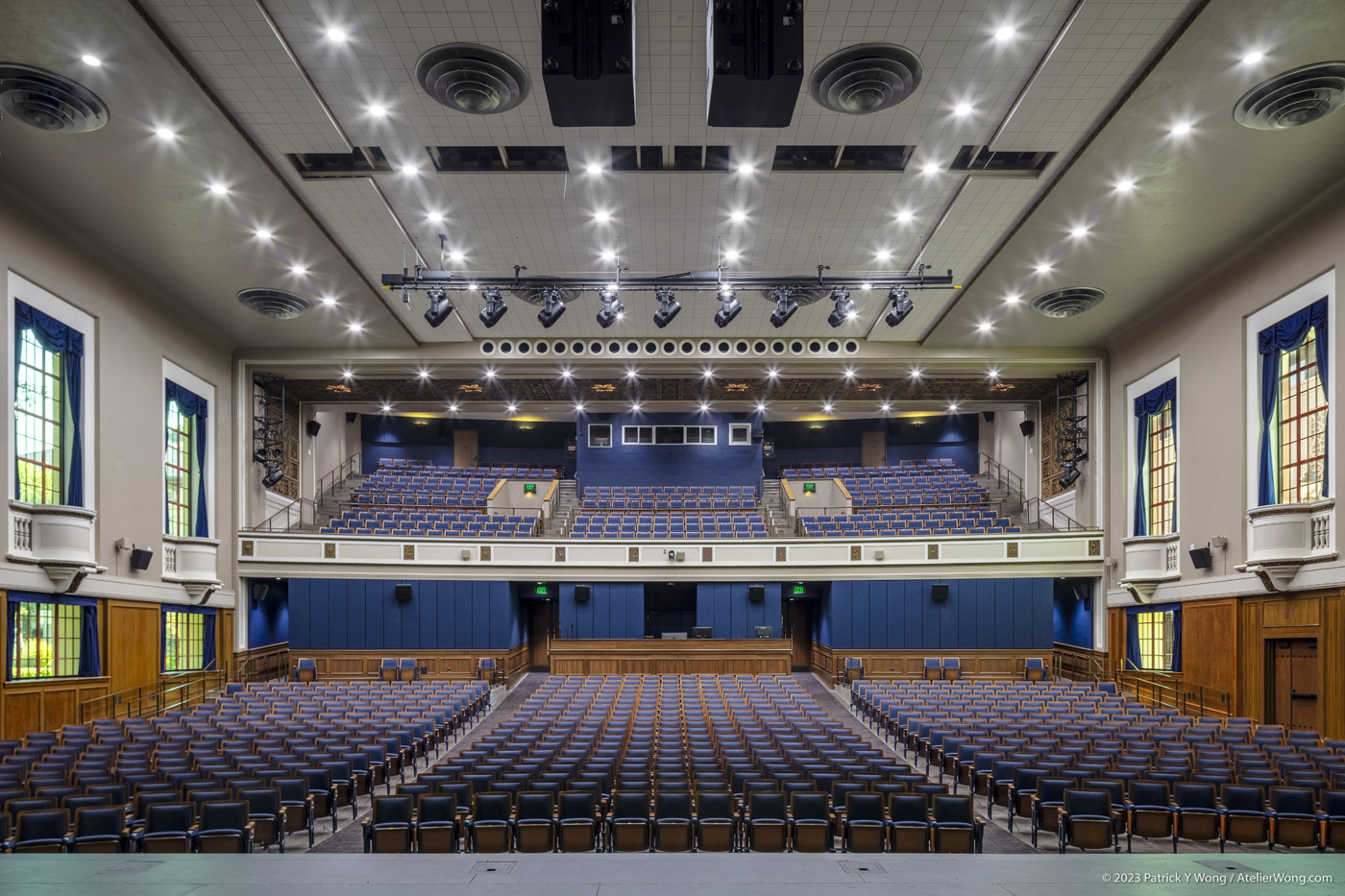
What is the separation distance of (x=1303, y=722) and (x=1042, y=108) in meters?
9.37

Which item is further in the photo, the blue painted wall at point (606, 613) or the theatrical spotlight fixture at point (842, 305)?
the blue painted wall at point (606, 613)

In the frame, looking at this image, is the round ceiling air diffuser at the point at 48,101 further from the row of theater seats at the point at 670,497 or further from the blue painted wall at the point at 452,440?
the blue painted wall at the point at 452,440

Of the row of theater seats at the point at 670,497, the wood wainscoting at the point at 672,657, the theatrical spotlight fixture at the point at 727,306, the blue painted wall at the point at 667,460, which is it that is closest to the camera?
the theatrical spotlight fixture at the point at 727,306

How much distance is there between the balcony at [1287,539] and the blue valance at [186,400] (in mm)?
18163

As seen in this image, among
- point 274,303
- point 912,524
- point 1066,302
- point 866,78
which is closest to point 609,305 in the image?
point 866,78

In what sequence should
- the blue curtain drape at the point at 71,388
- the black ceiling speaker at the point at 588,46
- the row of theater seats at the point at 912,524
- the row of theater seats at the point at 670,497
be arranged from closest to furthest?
the black ceiling speaker at the point at 588,46, the blue curtain drape at the point at 71,388, the row of theater seats at the point at 912,524, the row of theater seats at the point at 670,497

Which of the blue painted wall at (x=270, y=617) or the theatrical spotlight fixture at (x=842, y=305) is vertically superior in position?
the theatrical spotlight fixture at (x=842, y=305)

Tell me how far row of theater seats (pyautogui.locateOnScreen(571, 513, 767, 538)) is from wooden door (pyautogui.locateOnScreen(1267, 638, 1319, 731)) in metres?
10.9

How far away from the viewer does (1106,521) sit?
19.0 metres

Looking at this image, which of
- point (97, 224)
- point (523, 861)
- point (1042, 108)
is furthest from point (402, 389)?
point (523, 861)

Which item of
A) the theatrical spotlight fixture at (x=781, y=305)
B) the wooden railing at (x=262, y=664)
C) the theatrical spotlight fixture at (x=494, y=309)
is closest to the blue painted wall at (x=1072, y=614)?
the theatrical spotlight fixture at (x=781, y=305)

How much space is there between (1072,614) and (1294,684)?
333 inches

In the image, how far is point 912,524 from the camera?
21922 mm

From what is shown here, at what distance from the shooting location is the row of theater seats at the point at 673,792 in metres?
6.81
